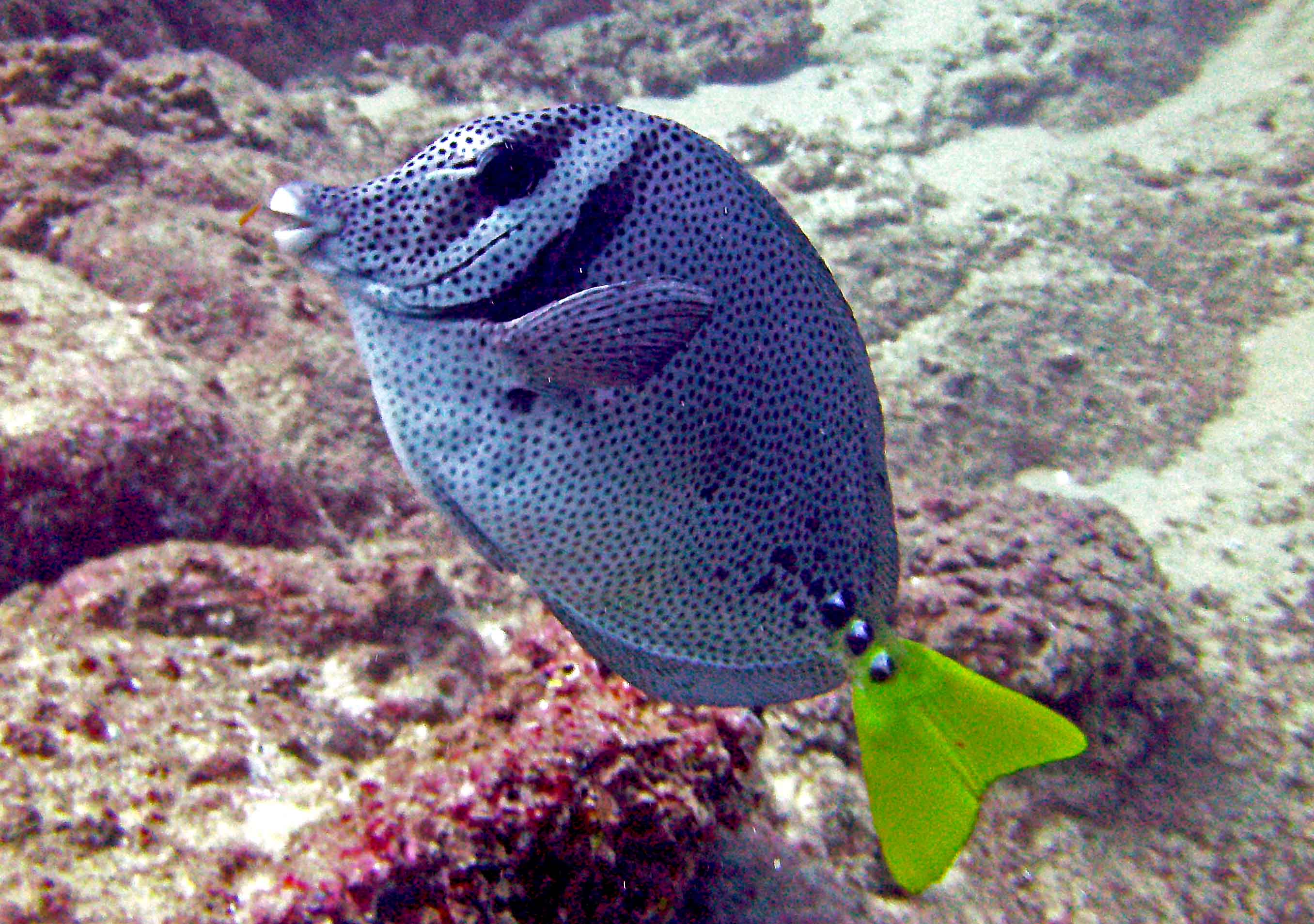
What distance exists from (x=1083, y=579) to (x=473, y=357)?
2737 millimetres

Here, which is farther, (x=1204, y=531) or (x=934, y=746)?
(x=1204, y=531)

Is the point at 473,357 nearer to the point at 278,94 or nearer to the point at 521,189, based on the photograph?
the point at 521,189

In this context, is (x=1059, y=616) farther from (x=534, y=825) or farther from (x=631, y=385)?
(x=631, y=385)

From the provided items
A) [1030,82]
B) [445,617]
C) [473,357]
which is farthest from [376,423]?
[1030,82]

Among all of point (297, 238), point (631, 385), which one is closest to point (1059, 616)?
point (631, 385)

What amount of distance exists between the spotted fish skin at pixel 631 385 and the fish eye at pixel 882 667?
0.07 metres

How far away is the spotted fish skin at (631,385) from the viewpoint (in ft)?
3.90

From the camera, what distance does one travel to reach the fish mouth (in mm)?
1160

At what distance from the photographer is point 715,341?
4.17 ft

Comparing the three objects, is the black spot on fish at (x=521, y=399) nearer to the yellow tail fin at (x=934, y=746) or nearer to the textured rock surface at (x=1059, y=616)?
the yellow tail fin at (x=934, y=746)

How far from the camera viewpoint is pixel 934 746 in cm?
126

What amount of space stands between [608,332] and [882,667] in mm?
739

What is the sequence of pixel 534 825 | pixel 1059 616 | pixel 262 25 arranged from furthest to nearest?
pixel 262 25 → pixel 1059 616 → pixel 534 825

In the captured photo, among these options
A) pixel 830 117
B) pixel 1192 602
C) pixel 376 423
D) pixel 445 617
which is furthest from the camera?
pixel 830 117
